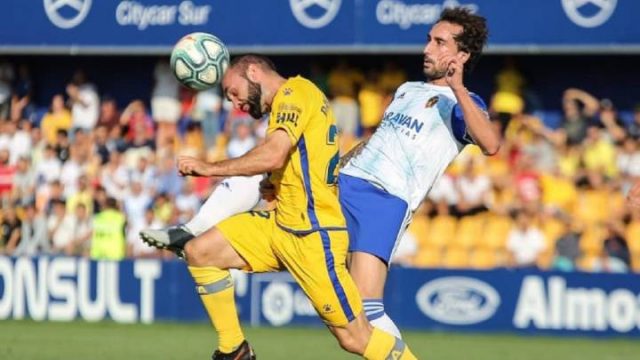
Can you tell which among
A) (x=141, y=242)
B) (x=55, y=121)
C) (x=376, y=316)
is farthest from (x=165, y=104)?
(x=376, y=316)

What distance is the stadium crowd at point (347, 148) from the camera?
17781 millimetres

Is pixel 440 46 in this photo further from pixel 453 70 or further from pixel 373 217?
pixel 373 217

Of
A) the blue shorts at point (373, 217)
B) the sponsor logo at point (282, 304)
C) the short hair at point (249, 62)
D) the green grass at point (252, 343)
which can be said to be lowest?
the green grass at point (252, 343)

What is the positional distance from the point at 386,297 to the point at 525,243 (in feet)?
5.73

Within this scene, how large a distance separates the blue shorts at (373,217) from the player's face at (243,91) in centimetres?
75

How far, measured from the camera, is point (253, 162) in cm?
837

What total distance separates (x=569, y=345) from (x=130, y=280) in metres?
5.66

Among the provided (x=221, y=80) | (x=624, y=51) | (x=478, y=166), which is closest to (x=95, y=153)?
(x=478, y=166)

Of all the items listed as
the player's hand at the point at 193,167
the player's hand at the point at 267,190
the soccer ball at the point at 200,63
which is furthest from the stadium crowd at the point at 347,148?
the player's hand at the point at 193,167

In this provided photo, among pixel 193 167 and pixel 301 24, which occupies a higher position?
pixel 301 24

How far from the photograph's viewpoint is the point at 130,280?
18703 millimetres

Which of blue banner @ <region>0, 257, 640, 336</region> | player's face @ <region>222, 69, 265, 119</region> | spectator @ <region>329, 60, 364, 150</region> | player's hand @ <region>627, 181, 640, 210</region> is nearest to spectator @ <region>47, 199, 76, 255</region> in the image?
blue banner @ <region>0, 257, 640, 336</region>

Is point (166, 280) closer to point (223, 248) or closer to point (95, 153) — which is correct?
point (95, 153)

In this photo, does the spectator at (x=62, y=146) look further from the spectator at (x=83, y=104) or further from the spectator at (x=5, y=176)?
the spectator at (x=5, y=176)
